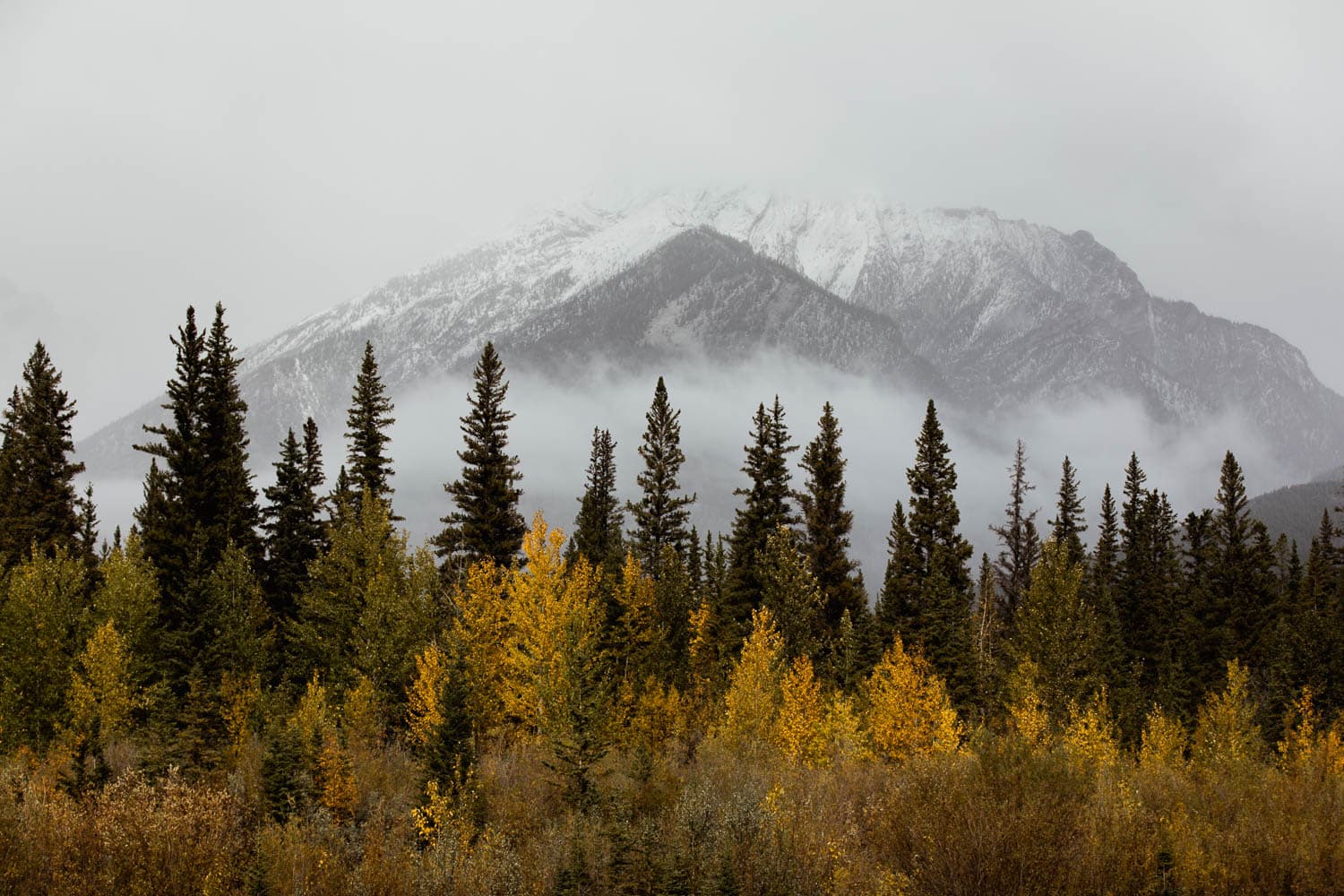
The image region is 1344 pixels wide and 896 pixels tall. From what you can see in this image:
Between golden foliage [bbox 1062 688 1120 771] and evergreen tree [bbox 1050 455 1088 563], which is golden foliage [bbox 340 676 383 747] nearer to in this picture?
golden foliage [bbox 1062 688 1120 771]

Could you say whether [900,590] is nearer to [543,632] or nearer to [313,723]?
[543,632]

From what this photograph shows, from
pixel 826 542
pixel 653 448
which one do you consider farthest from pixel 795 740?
pixel 653 448

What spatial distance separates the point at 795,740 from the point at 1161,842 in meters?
16.6

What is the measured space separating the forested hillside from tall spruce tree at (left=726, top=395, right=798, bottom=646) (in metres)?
0.28

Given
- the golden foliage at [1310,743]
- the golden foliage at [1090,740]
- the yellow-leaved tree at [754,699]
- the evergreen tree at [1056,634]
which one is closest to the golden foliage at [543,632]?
the yellow-leaved tree at [754,699]

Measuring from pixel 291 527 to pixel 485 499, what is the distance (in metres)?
11.6

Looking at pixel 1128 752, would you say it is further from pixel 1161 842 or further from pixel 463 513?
pixel 463 513

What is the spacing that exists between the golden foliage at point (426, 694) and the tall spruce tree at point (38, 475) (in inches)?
889

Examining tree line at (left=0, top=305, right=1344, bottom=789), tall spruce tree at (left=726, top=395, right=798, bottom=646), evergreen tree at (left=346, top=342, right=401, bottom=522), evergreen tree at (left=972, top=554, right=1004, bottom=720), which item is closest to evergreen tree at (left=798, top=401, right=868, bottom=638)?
tree line at (left=0, top=305, right=1344, bottom=789)

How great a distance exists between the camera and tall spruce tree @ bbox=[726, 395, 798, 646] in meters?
49.1

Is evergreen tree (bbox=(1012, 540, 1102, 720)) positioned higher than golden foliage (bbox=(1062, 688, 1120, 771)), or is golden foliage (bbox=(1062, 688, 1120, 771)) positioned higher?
evergreen tree (bbox=(1012, 540, 1102, 720))

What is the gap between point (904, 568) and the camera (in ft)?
167

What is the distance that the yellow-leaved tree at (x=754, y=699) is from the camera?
116 ft

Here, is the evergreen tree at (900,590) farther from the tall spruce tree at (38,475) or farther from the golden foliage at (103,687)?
the tall spruce tree at (38,475)
